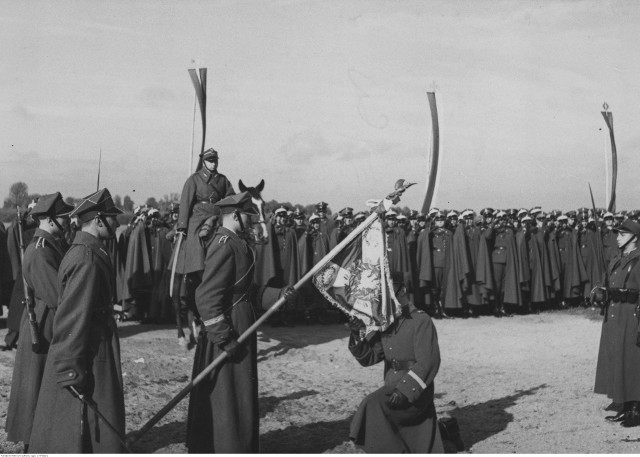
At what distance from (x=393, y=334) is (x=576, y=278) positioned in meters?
12.5

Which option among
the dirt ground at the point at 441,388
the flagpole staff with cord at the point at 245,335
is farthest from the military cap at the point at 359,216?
the flagpole staff with cord at the point at 245,335

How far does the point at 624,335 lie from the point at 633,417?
863 millimetres

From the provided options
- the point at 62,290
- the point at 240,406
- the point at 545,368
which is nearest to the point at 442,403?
the point at 545,368

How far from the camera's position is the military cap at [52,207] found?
6441mm

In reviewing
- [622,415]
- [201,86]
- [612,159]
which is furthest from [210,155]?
[612,159]

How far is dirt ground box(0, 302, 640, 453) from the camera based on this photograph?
709 cm

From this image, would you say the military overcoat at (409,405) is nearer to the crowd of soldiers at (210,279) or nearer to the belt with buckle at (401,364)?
the belt with buckle at (401,364)

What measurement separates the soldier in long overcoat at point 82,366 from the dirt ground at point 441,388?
1769mm

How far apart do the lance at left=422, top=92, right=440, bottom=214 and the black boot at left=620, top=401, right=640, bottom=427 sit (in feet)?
21.1

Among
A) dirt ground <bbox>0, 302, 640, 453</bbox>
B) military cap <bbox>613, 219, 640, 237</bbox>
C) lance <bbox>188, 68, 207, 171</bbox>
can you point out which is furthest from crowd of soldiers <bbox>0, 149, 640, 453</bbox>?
lance <bbox>188, 68, 207, 171</bbox>

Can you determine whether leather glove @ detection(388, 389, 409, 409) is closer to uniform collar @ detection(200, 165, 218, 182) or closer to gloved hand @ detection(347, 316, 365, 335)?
gloved hand @ detection(347, 316, 365, 335)

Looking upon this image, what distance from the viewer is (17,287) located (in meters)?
9.41

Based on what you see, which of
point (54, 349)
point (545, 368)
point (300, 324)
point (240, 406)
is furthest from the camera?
point (300, 324)

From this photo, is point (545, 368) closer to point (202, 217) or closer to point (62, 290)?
point (202, 217)
